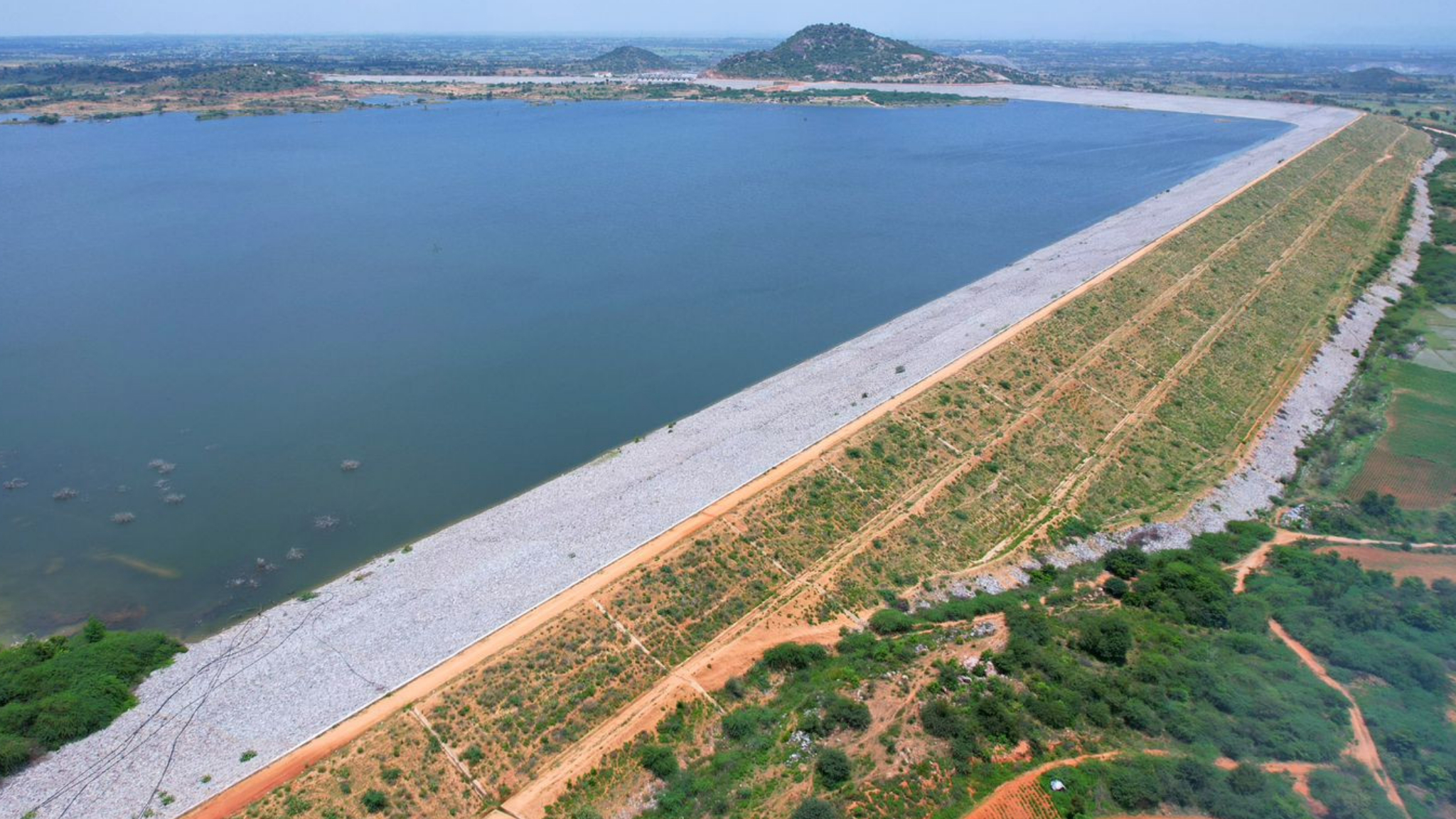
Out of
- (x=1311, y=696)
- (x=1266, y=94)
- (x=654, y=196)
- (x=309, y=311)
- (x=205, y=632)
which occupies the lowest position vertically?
(x=205, y=632)

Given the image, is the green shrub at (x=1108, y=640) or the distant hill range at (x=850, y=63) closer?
the green shrub at (x=1108, y=640)

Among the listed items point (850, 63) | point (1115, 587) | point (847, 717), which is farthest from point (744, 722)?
point (850, 63)

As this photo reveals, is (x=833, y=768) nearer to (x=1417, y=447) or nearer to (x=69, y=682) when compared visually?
(x=69, y=682)

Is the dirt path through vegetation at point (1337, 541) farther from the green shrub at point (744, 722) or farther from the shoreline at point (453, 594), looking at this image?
the green shrub at point (744, 722)

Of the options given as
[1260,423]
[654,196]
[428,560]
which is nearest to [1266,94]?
[654,196]

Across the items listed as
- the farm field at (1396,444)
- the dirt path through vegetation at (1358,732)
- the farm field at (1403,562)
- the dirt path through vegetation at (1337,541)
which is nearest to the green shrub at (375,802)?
the dirt path through vegetation at (1358,732)

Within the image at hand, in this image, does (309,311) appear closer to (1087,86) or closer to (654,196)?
(654,196)

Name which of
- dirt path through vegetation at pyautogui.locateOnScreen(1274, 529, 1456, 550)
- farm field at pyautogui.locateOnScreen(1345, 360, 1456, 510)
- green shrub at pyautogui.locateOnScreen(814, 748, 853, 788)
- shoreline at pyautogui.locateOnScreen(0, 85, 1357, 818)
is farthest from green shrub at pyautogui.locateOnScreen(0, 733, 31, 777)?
farm field at pyautogui.locateOnScreen(1345, 360, 1456, 510)
